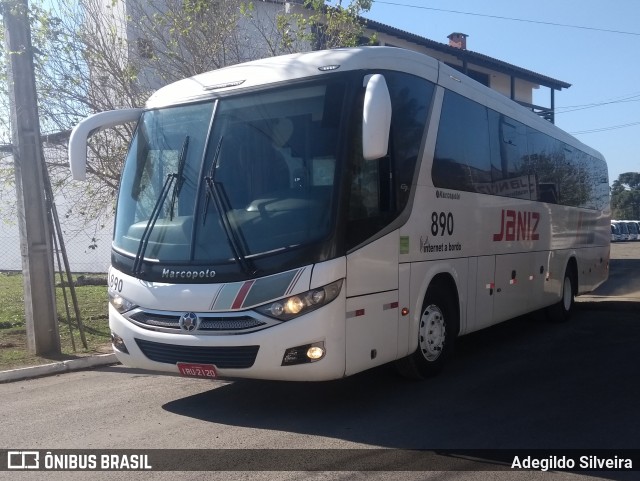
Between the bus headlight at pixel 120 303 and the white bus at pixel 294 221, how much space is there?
0.02 m

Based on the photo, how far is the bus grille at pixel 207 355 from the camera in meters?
6.11

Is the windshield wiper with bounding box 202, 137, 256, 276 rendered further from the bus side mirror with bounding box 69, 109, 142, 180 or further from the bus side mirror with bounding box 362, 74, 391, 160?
the bus side mirror with bounding box 69, 109, 142, 180

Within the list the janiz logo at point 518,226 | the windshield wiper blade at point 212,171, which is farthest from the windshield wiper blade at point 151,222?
the janiz logo at point 518,226

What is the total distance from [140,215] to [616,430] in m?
4.80

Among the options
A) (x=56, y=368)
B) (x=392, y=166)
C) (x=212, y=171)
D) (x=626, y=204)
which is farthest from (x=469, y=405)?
(x=626, y=204)

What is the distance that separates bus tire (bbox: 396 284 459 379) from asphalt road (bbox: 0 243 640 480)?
185 millimetres

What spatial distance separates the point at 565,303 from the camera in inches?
510

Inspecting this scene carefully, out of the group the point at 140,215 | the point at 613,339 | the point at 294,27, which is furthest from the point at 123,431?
the point at 294,27

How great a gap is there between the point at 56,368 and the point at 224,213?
423 centimetres

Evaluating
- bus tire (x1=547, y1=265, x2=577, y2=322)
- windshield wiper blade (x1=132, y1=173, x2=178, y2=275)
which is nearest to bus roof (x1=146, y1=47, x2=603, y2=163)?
windshield wiper blade (x1=132, y1=173, x2=178, y2=275)

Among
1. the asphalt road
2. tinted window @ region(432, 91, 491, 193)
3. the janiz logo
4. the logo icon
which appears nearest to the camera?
the logo icon

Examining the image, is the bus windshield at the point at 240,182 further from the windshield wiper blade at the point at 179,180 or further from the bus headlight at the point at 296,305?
the bus headlight at the point at 296,305

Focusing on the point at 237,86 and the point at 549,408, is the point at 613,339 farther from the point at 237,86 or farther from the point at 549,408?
the point at 237,86

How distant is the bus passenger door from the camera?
6312 millimetres
